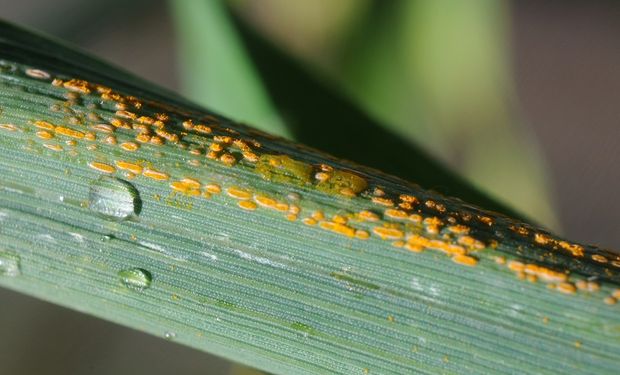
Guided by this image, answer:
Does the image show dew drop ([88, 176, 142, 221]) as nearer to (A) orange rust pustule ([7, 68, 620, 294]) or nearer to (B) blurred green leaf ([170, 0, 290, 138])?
(A) orange rust pustule ([7, 68, 620, 294])

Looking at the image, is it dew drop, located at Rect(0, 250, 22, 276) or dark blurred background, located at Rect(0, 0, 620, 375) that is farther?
dark blurred background, located at Rect(0, 0, 620, 375)

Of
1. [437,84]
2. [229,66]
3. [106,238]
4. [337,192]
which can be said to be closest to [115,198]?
[106,238]

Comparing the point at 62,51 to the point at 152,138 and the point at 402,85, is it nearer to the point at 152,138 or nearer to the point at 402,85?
the point at 152,138

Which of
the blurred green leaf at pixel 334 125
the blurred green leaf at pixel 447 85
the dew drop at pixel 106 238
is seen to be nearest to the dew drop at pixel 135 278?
the dew drop at pixel 106 238

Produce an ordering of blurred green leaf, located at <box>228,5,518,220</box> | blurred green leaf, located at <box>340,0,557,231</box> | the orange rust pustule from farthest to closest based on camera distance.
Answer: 1. blurred green leaf, located at <box>340,0,557,231</box>
2. blurred green leaf, located at <box>228,5,518,220</box>
3. the orange rust pustule

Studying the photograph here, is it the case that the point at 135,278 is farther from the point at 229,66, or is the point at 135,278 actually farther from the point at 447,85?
the point at 447,85

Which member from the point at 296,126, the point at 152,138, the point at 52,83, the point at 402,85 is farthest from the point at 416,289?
the point at 402,85

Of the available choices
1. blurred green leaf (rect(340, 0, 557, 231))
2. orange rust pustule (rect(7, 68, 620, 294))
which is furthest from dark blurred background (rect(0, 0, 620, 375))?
orange rust pustule (rect(7, 68, 620, 294))
